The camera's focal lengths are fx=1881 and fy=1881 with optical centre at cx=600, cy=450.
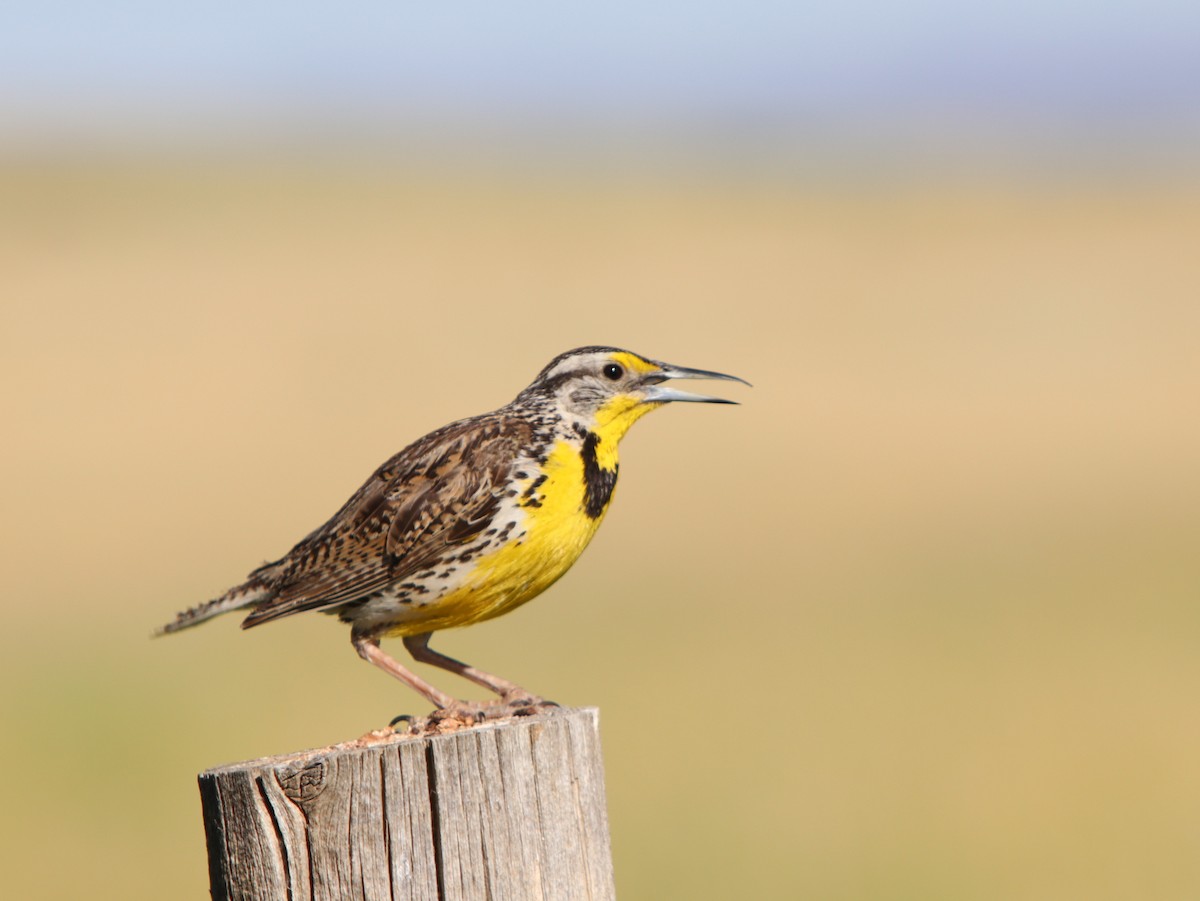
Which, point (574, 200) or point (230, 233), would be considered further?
point (574, 200)

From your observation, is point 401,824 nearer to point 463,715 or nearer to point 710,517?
point 463,715

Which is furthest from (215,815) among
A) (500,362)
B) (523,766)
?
(500,362)

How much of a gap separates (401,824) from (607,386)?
1801 millimetres

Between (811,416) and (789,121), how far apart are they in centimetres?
6257

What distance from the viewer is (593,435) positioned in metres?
4.23

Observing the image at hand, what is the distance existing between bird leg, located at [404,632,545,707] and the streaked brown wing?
0.23 meters

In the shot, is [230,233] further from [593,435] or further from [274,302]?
[593,435]

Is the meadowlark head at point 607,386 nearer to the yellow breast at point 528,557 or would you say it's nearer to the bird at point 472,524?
the bird at point 472,524

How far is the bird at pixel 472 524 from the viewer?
390 cm

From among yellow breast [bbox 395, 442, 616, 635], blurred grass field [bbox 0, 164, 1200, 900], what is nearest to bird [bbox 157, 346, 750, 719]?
yellow breast [bbox 395, 442, 616, 635]

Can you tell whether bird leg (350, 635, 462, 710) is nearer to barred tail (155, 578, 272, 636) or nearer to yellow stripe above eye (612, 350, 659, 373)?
barred tail (155, 578, 272, 636)

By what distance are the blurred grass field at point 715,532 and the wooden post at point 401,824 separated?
4.76 metres

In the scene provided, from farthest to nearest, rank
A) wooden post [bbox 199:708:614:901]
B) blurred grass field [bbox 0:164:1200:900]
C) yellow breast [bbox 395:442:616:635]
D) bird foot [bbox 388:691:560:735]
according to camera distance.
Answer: blurred grass field [bbox 0:164:1200:900]
yellow breast [bbox 395:442:616:635]
bird foot [bbox 388:691:560:735]
wooden post [bbox 199:708:614:901]

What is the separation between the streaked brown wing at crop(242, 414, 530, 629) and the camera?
400cm
